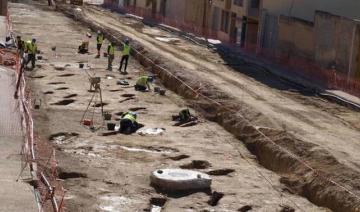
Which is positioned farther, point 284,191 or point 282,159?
point 282,159

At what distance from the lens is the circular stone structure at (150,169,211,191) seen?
825 inches

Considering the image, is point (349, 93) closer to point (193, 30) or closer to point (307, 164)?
point (307, 164)

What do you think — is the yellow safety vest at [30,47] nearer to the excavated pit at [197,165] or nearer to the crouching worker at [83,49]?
the crouching worker at [83,49]

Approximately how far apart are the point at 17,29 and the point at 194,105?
29.4m

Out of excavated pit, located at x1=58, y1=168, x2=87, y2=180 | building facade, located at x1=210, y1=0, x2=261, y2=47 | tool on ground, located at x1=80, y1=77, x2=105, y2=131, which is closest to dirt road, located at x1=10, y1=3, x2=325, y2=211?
excavated pit, located at x1=58, y1=168, x2=87, y2=180

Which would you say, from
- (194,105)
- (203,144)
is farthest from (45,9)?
(203,144)

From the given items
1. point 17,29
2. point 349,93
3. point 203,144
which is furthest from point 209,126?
point 17,29

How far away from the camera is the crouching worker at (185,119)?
30047 mm

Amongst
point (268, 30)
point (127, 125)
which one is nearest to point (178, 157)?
point (127, 125)

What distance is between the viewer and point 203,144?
1056 inches

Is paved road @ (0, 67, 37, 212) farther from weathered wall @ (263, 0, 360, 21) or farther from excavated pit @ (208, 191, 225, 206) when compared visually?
weathered wall @ (263, 0, 360, 21)

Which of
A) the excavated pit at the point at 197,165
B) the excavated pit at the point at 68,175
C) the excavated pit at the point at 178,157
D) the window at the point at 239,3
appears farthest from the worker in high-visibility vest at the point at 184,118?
the window at the point at 239,3

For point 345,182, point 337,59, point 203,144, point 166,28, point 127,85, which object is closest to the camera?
point 345,182

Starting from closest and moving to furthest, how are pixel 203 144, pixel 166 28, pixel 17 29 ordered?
1. pixel 203 144
2. pixel 17 29
3. pixel 166 28
